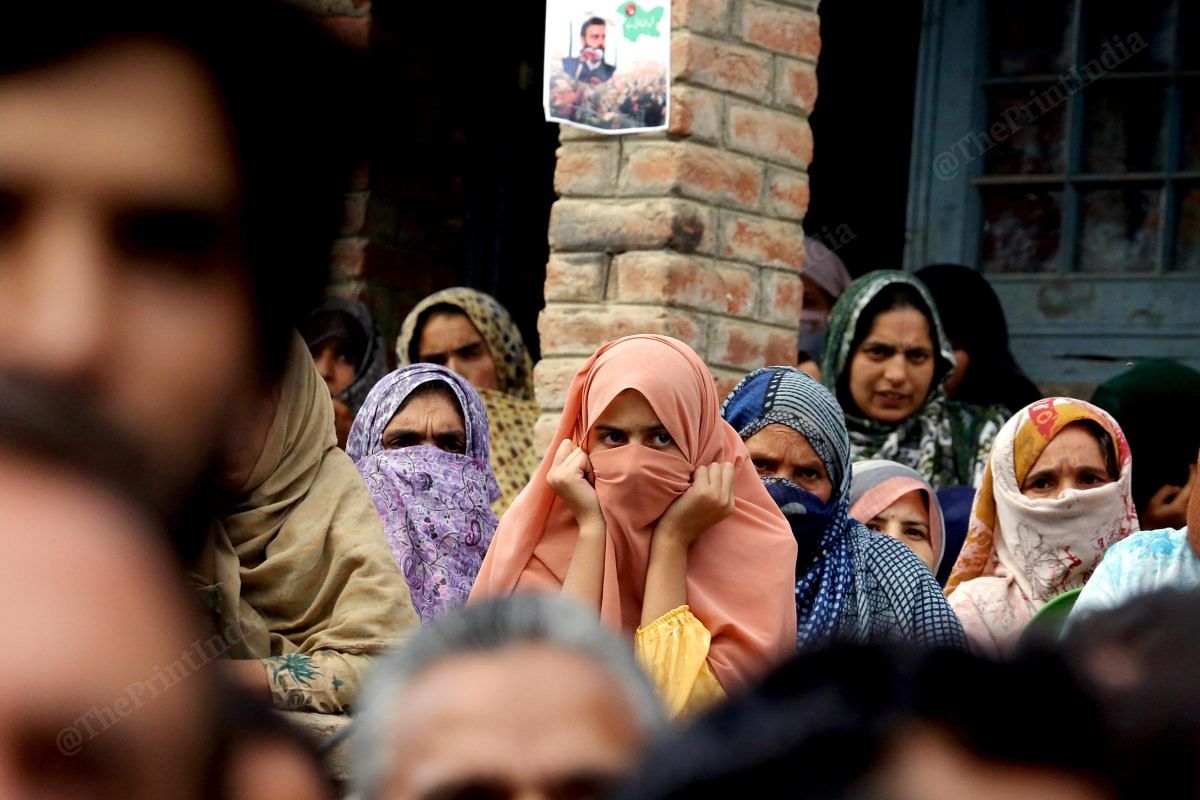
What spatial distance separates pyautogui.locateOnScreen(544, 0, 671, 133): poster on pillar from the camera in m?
4.27

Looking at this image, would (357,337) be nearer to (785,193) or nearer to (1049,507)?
(785,193)

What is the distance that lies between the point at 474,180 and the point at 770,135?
7.36ft

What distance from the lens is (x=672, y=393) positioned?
355 centimetres

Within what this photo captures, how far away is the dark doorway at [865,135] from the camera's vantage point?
24.3ft

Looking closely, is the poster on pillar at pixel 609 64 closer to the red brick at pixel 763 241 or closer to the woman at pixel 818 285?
the red brick at pixel 763 241

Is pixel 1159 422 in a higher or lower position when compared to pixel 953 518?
higher

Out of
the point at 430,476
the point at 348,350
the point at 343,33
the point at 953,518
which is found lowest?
the point at 953,518

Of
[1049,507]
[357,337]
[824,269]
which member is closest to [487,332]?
[357,337]

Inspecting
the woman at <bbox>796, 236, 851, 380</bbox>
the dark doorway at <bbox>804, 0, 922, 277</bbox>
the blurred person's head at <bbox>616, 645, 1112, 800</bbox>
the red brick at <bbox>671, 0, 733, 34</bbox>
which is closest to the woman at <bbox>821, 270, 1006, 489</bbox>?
the woman at <bbox>796, 236, 851, 380</bbox>

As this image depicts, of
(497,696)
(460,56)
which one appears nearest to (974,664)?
(497,696)

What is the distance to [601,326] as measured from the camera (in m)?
4.32

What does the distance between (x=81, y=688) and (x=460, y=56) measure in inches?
239

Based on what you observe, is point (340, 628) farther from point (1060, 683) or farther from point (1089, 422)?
point (1060, 683)

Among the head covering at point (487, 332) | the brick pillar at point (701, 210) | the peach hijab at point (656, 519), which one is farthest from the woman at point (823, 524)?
the head covering at point (487, 332)
